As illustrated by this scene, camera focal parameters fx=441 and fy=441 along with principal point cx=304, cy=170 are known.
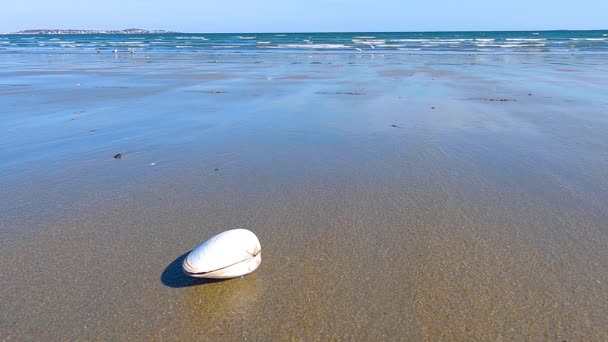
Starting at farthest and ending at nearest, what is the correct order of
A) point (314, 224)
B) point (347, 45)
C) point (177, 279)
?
1. point (347, 45)
2. point (314, 224)
3. point (177, 279)

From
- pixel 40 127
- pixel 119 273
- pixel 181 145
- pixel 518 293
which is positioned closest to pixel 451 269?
pixel 518 293

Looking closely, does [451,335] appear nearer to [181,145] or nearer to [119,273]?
[119,273]

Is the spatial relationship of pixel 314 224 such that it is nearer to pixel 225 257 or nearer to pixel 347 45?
pixel 225 257

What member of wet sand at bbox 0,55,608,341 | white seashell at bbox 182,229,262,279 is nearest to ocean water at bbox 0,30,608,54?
wet sand at bbox 0,55,608,341

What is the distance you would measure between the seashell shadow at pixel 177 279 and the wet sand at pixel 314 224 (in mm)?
12

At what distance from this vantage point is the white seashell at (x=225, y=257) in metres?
2.45

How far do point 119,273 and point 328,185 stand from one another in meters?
2.11

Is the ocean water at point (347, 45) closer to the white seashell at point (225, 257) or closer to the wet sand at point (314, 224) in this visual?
the wet sand at point (314, 224)

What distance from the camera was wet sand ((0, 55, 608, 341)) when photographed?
2.31 m

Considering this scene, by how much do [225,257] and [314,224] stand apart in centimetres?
107

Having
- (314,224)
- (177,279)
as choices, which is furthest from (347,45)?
(177,279)

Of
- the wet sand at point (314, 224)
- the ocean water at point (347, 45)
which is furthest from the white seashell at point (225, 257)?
the ocean water at point (347, 45)

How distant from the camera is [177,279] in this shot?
2621 millimetres

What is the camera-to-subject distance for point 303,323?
2279mm
